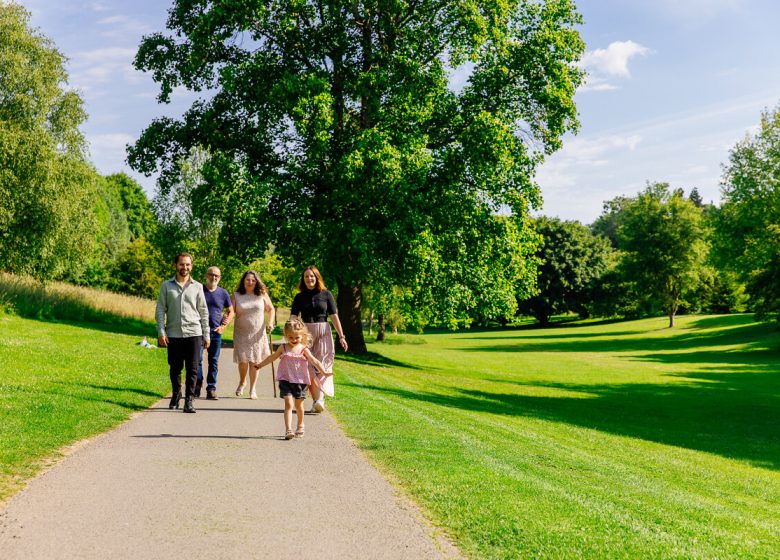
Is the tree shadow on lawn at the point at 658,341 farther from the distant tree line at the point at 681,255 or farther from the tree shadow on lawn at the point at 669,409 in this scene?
the tree shadow on lawn at the point at 669,409

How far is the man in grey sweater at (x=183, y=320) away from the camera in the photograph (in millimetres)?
10406

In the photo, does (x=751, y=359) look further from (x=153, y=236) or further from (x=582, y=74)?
(x=153, y=236)

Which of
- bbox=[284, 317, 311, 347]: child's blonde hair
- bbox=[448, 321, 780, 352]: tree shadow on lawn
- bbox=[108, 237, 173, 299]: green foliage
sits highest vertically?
bbox=[108, 237, 173, 299]: green foliage

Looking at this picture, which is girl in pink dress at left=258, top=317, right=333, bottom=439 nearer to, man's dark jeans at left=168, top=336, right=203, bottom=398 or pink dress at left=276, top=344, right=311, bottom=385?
pink dress at left=276, top=344, right=311, bottom=385

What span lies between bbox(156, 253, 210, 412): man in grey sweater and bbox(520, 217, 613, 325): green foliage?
7154cm

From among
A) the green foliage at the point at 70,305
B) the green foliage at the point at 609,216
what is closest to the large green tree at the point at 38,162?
the green foliage at the point at 70,305

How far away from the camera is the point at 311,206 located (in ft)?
86.1

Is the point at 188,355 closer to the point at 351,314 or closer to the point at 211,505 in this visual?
the point at 211,505

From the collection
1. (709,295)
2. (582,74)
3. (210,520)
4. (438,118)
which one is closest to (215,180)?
(438,118)

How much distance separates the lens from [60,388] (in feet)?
37.9

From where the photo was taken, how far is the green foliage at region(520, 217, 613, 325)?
8019cm

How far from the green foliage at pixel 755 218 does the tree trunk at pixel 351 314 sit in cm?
1899

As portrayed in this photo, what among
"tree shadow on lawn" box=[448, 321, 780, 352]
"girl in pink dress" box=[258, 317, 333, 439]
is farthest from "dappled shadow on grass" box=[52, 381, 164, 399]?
"tree shadow on lawn" box=[448, 321, 780, 352]

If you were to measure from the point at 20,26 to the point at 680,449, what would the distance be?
121ft
